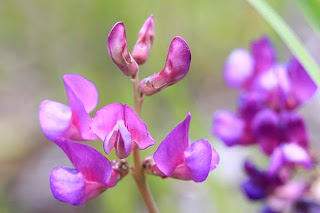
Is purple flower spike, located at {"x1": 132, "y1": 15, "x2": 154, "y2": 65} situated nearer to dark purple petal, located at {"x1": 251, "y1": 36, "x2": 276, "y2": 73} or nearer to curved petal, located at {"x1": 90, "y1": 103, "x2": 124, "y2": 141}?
curved petal, located at {"x1": 90, "y1": 103, "x2": 124, "y2": 141}

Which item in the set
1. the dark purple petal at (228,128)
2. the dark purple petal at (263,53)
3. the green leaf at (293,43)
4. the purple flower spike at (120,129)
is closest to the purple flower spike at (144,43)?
the purple flower spike at (120,129)

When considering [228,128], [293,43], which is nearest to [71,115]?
[293,43]

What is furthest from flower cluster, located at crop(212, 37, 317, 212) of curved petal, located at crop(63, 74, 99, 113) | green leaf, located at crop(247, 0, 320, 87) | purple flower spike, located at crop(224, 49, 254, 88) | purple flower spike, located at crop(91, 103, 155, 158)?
purple flower spike, located at crop(91, 103, 155, 158)

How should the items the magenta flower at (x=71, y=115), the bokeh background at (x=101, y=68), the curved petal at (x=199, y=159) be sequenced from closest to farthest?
1. the curved petal at (x=199, y=159)
2. the magenta flower at (x=71, y=115)
3. the bokeh background at (x=101, y=68)

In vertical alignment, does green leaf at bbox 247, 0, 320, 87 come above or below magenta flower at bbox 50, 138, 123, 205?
above

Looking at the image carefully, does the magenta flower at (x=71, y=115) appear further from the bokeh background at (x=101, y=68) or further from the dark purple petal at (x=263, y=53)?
the bokeh background at (x=101, y=68)

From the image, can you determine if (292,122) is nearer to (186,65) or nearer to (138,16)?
(186,65)
